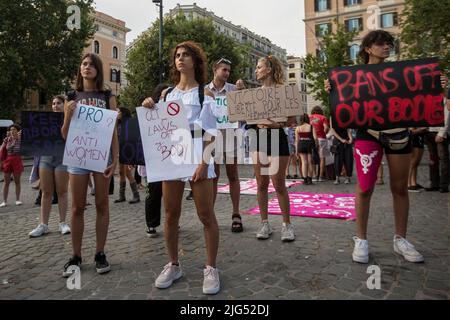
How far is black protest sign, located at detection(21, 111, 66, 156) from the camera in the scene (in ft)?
14.0

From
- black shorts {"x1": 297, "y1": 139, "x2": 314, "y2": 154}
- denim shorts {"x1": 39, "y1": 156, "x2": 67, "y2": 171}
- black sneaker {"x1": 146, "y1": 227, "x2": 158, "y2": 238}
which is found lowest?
black sneaker {"x1": 146, "y1": 227, "x2": 158, "y2": 238}

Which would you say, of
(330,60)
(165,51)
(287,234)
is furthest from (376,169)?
(165,51)

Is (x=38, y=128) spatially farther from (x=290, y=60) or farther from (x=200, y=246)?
(x=290, y=60)

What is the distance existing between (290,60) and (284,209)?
389 feet

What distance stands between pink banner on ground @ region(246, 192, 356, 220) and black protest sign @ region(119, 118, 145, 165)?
2.27m

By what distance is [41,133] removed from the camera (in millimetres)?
4328

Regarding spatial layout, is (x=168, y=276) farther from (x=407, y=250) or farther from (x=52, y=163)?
(x=52, y=163)

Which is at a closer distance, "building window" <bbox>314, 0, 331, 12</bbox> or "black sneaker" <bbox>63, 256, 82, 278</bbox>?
"black sneaker" <bbox>63, 256, 82, 278</bbox>

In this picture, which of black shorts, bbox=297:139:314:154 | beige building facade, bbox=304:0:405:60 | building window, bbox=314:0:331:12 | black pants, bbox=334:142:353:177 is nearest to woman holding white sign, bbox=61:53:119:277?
black shorts, bbox=297:139:314:154

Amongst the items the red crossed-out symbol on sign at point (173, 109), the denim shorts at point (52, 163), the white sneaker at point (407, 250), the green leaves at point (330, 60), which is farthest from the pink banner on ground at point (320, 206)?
the green leaves at point (330, 60)

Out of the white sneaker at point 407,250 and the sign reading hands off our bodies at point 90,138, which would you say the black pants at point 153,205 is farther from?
the white sneaker at point 407,250

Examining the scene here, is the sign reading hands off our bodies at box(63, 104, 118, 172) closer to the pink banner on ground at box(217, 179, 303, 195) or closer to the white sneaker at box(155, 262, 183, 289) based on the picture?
the white sneaker at box(155, 262, 183, 289)

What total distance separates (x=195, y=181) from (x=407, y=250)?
2.10m
